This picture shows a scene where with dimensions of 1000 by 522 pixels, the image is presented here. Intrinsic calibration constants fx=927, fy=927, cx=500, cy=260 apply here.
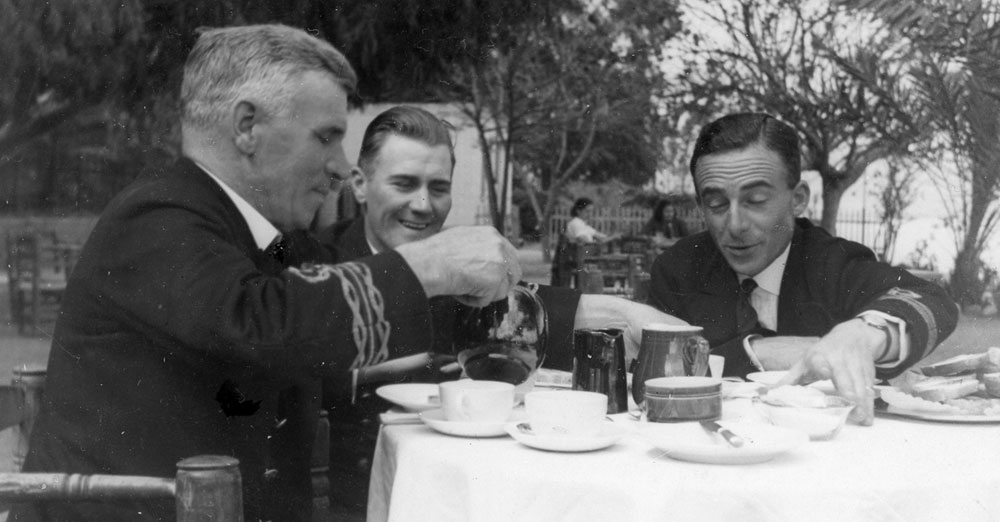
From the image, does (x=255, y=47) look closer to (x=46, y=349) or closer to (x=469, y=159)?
(x=469, y=159)

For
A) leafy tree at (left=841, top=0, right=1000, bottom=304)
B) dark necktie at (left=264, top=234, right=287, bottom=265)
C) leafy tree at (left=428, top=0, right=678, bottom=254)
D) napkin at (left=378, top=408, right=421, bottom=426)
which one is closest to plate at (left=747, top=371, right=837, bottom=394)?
napkin at (left=378, top=408, right=421, bottom=426)

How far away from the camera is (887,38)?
184 inches

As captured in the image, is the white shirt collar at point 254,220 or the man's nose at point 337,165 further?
the man's nose at point 337,165

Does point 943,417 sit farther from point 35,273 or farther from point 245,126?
point 35,273

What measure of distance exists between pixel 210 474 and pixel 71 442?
457 millimetres

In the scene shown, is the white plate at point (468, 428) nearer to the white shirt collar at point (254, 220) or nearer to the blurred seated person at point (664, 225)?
the white shirt collar at point (254, 220)

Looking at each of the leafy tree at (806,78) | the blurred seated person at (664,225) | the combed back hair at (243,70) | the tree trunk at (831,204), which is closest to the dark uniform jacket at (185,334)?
the combed back hair at (243,70)

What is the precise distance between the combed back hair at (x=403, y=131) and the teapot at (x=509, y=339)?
105 centimetres

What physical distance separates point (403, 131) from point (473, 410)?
135cm

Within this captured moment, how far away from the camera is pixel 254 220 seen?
1.55m

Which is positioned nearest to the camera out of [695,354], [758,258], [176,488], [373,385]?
[176,488]

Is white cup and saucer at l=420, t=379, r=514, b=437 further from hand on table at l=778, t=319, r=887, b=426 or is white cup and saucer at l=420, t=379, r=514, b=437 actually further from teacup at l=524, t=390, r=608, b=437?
hand on table at l=778, t=319, r=887, b=426

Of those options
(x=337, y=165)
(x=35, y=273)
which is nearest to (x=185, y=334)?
(x=337, y=165)

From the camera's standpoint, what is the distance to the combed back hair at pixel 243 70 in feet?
4.94
